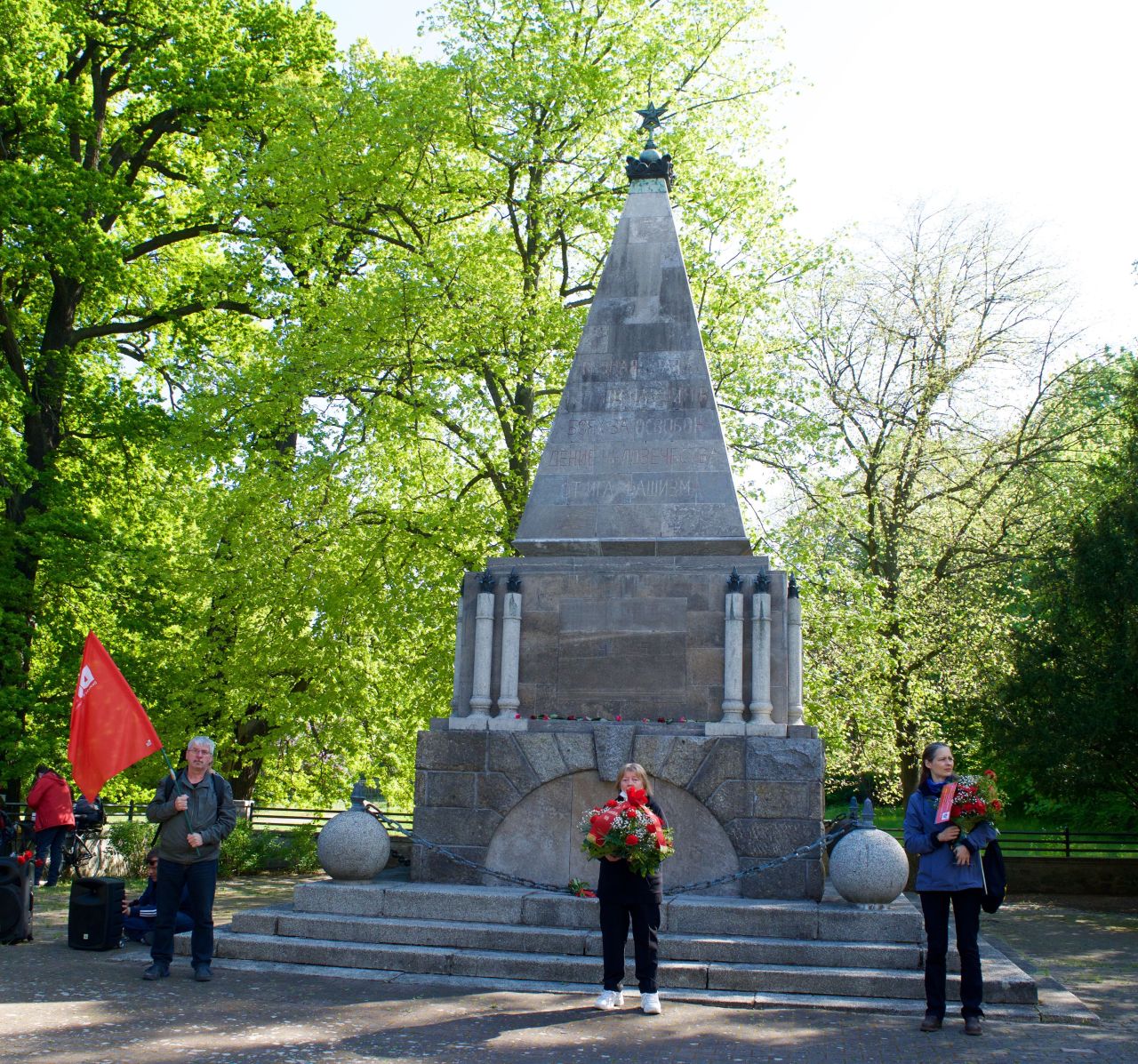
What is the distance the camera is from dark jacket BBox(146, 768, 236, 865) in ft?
30.5

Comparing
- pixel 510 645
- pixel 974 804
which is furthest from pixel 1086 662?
pixel 974 804

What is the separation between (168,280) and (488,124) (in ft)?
26.6

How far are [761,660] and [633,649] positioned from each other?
127 cm

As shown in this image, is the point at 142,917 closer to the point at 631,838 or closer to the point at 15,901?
the point at 15,901

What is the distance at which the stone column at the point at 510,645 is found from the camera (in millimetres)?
11780

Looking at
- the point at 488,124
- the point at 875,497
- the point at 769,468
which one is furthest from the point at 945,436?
the point at 488,124

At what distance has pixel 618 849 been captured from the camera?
8312 mm

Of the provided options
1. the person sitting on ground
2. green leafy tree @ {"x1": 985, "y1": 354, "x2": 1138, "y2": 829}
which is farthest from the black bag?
green leafy tree @ {"x1": 985, "y1": 354, "x2": 1138, "y2": 829}

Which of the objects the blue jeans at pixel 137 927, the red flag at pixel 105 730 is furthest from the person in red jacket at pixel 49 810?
the red flag at pixel 105 730

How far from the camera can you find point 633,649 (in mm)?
11875

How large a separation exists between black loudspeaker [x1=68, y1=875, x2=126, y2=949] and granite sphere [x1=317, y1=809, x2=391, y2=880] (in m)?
1.82

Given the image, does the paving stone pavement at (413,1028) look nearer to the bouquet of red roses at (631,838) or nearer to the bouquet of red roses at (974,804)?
the bouquet of red roses at (631,838)

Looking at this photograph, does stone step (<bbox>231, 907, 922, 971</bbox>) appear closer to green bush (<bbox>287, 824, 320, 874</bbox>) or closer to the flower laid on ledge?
the flower laid on ledge

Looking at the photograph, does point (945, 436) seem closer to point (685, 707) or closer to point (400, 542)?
point (400, 542)
